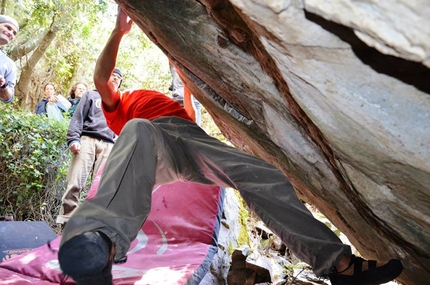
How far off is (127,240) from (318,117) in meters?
1.16

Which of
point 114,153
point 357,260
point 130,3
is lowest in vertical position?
point 357,260

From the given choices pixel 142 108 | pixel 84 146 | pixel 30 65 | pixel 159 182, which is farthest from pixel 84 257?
pixel 30 65

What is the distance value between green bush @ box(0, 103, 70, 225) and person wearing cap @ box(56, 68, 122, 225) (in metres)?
1.15

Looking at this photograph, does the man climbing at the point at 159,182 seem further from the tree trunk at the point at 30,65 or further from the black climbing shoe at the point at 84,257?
the tree trunk at the point at 30,65

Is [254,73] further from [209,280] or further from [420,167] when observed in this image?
[209,280]

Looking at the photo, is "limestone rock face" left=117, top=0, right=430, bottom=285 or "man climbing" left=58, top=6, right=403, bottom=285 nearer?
"limestone rock face" left=117, top=0, right=430, bottom=285

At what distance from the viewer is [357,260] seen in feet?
8.23

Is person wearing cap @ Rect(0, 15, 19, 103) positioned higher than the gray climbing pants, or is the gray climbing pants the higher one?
person wearing cap @ Rect(0, 15, 19, 103)

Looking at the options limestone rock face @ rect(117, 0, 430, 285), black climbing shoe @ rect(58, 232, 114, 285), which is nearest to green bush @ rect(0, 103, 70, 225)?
limestone rock face @ rect(117, 0, 430, 285)

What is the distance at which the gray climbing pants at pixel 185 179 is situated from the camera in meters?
2.21

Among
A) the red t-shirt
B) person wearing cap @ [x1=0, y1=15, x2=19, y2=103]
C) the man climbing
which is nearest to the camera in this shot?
the man climbing

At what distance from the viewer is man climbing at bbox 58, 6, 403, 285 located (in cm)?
206

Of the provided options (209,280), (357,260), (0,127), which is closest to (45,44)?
(0,127)

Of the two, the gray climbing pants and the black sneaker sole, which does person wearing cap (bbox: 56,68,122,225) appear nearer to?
the gray climbing pants
